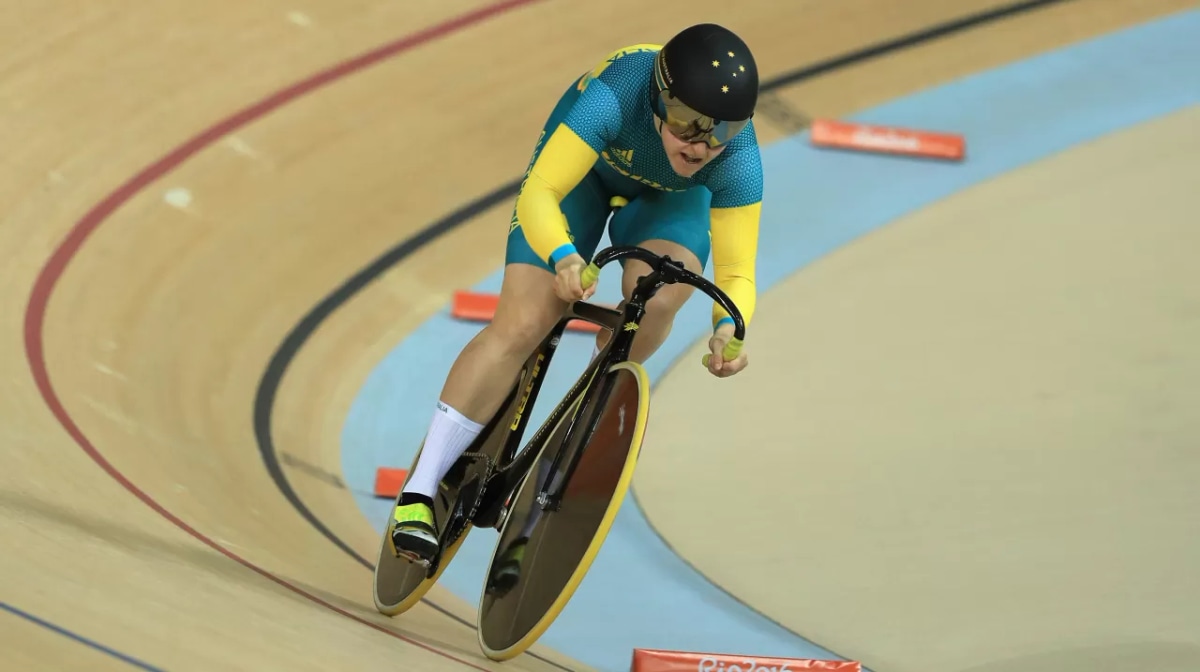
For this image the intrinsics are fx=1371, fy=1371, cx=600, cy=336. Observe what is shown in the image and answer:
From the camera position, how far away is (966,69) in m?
6.73

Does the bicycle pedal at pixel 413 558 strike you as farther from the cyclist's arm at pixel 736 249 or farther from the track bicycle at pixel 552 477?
the cyclist's arm at pixel 736 249

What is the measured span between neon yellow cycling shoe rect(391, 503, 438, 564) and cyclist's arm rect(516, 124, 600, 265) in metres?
0.62

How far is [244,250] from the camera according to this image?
15.4 ft

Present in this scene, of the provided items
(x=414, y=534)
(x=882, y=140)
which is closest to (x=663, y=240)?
(x=414, y=534)

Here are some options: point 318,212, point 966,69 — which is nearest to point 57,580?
point 318,212

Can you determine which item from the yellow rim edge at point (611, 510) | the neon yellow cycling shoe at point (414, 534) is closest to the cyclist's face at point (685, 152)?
the yellow rim edge at point (611, 510)

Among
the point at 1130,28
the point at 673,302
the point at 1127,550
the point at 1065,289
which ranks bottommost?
the point at 673,302

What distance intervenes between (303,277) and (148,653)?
9.25ft

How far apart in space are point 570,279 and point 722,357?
1.13ft

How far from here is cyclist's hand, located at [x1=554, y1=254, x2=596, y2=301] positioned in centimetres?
247

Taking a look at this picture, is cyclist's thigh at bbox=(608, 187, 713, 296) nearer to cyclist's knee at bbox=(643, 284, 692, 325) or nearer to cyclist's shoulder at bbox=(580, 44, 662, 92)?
cyclist's knee at bbox=(643, 284, 692, 325)

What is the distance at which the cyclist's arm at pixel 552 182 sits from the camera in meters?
2.65

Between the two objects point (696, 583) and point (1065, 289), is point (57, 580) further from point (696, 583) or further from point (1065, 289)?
point (1065, 289)

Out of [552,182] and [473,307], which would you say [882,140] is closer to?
[473,307]
